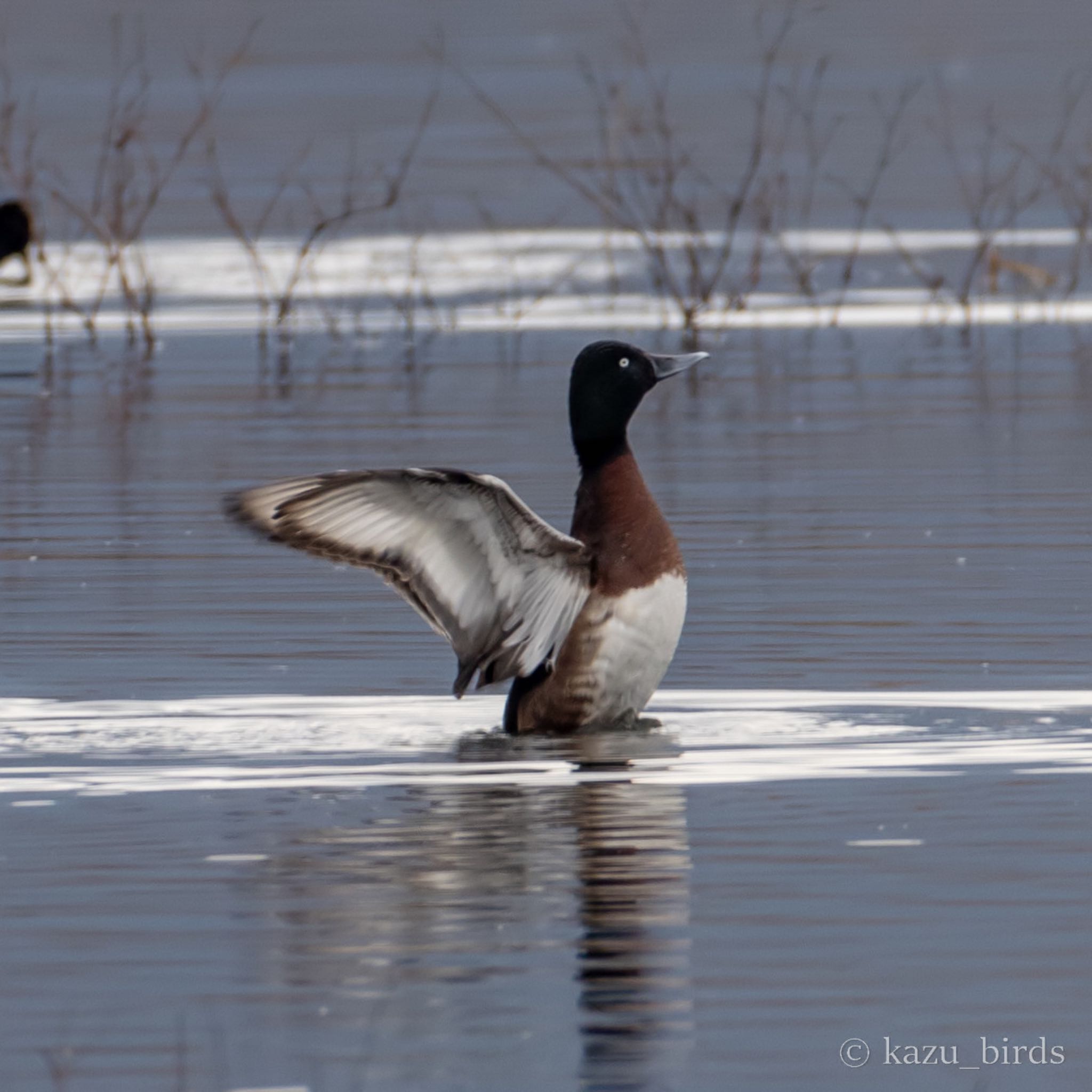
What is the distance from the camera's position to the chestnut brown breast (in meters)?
8.20

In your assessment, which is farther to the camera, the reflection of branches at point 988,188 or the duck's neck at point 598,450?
the reflection of branches at point 988,188

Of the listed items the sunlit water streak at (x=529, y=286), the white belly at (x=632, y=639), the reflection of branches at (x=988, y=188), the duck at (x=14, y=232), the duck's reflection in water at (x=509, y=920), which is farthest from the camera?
the duck at (x=14, y=232)

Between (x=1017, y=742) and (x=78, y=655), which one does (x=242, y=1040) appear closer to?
(x=1017, y=742)

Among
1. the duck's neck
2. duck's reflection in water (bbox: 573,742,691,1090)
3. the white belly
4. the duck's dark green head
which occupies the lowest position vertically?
duck's reflection in water (bbox: 573,742,691,1090)

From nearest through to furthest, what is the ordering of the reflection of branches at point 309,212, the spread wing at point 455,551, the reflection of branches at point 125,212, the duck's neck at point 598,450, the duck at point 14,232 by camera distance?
the spread wing at point 455,551 < the duck's neck at point 598,450 < the reflection of branches at point 125,212 < the reflection of branches at point 309,212 < the duck at point 14,232

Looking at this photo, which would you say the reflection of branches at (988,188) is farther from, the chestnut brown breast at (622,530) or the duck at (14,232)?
the chestnut brown breast at (622,530)

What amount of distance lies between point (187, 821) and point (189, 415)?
1093cm

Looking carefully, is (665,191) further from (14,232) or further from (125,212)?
(14,232)

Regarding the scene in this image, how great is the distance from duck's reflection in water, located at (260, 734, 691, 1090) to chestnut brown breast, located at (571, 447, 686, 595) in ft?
1.91

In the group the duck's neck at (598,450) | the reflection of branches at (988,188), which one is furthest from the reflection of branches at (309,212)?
the duck's neck at (598,450)

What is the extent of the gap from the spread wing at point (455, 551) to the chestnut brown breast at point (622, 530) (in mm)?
74

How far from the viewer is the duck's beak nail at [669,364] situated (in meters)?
8.71

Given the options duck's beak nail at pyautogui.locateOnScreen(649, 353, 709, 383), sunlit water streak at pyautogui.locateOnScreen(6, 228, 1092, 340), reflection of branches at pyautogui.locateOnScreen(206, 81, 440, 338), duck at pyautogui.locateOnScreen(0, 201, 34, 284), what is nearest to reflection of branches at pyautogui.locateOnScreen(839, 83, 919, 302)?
sunlit water streak at pyautogui.locateOnScreen(6, 228, 1092, 340)

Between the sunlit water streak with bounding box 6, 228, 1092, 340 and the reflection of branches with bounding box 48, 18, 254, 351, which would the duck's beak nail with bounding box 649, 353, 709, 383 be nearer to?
the reflection of branches with bounding box 48, 18, 254, 351
